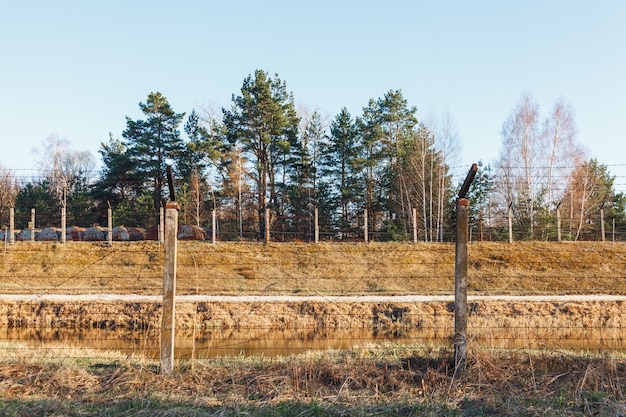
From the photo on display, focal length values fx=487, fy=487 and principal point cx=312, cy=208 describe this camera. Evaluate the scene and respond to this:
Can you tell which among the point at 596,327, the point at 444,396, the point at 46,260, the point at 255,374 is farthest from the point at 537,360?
the point at 46,260

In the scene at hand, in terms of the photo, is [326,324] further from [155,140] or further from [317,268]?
[155,140]

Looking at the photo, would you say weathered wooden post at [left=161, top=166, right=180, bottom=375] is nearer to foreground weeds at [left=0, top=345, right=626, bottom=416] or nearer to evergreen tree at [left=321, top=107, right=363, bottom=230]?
foreground weeds at [left=0, top=345, right=626, bottom=416]

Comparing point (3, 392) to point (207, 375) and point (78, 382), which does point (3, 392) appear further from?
point (207, 375)

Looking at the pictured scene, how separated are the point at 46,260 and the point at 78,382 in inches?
824

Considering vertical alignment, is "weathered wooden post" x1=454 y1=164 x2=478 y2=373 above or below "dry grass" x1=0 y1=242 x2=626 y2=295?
above

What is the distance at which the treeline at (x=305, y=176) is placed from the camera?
33438 mm

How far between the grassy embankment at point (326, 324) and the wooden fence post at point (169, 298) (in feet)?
0.80

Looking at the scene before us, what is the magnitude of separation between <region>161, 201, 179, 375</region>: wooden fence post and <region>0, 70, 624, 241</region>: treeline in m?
26.9

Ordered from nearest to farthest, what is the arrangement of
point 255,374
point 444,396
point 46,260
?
point 444,396
point 255,374
point 46,260

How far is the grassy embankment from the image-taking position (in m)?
4.73

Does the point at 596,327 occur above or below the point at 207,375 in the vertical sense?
below

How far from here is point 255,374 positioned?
18.4ft

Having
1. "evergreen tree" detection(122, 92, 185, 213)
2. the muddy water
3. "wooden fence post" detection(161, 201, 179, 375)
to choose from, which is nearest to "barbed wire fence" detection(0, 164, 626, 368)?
the muddy water

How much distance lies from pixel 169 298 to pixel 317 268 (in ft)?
57.1
